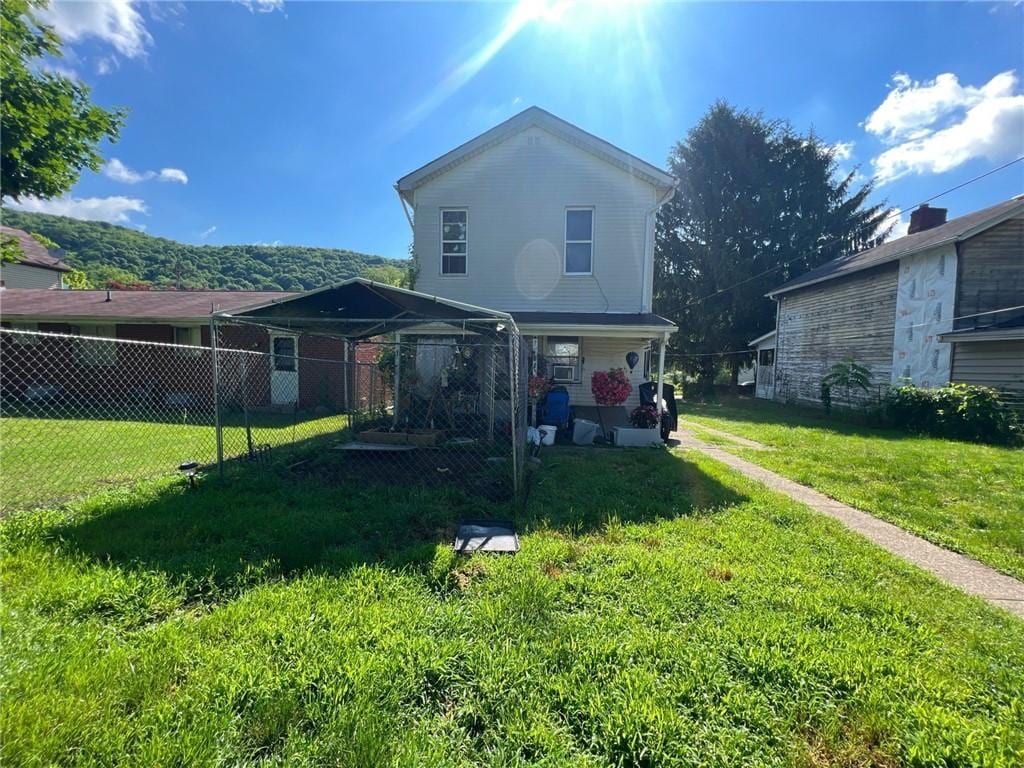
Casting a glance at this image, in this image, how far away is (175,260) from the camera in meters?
41.0

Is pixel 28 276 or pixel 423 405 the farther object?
pixel 28 276

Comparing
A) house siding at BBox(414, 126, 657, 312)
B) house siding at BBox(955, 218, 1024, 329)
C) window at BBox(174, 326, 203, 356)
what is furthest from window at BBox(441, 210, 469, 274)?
house siding at BBox(955, 218, 1024, 329)

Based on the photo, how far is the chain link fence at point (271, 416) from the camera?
550 centimetres

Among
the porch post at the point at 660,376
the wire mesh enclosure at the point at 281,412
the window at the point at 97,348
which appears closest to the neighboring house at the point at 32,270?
the wire mesh enclosure at the point at 281,412

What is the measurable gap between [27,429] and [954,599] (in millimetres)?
13892

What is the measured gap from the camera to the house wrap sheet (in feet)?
41.9

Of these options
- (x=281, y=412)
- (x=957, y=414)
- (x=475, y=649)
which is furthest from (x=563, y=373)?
(x=957, y=414)

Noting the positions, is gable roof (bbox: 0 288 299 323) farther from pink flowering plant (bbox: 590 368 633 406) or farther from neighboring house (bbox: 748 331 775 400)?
neighboring house (bbox: 748 331 775 400)

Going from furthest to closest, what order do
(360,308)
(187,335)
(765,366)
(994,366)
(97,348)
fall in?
1. (765,366)
2. (97,348)
3. (187,335)
4. (994,366)
5. (360,308)

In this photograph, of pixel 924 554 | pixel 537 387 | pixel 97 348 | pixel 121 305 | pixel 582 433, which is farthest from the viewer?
pixel 121 305

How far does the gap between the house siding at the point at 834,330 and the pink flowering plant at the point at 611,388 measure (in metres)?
10.9

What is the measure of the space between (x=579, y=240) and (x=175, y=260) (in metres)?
45.4

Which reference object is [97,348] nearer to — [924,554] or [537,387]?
[537,387]

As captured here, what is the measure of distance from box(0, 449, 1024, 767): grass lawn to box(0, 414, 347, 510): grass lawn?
1385mm
